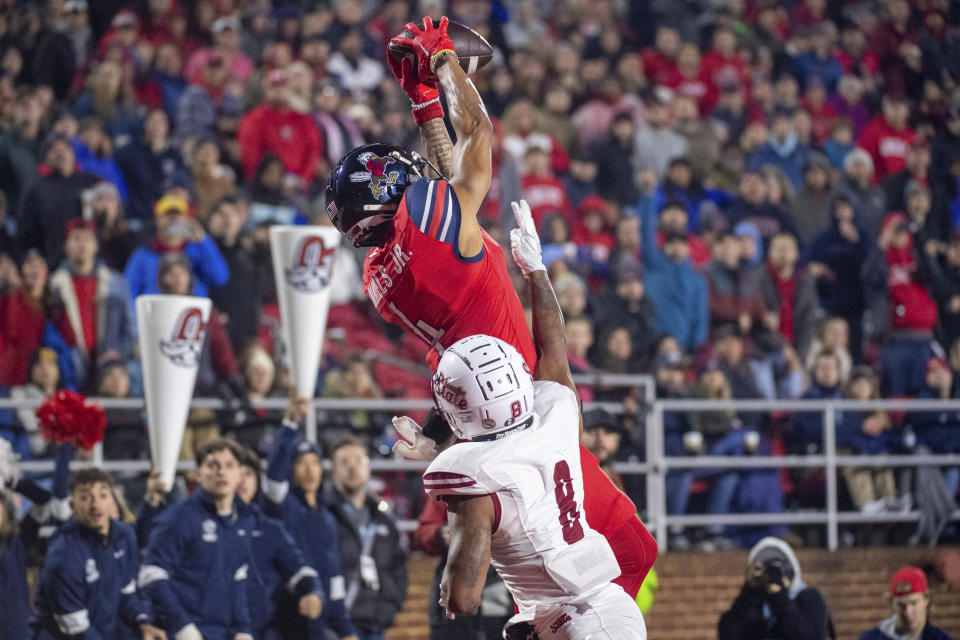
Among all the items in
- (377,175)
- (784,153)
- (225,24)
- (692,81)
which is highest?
(225,24)

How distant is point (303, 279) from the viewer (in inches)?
316

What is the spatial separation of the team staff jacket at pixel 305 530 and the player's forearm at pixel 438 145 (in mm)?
3237

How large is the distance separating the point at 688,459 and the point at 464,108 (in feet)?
18.6

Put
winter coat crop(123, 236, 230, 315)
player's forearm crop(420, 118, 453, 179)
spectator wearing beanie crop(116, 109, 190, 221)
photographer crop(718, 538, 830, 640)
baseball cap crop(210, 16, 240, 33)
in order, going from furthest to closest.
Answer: baseball cap crop(210, 16, 240, 33), spectator wearing beanie crop(116, 109, 190, 221), winter coat crop(123, 236, 230, 315), photographer crop(718, 538, 830, 640), player's forearm crop(420, 118, 453, 179)

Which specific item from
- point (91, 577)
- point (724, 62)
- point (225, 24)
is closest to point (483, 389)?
point (91, 577)

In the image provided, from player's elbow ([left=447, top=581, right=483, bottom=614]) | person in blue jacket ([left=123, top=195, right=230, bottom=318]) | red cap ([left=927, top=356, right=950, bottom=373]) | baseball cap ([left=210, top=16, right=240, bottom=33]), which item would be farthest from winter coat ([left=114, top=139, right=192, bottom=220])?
player's elbow ([left=447, top=581, right=483, bottom=614])

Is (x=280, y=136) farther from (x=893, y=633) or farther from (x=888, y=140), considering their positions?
(x=888, y=140)

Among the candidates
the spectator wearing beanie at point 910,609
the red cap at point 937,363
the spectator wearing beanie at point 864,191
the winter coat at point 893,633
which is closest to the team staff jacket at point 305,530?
the winter coat at point 893,633

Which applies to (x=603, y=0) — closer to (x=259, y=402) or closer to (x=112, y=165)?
(x=112, y=165)

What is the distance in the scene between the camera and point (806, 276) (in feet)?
40.7

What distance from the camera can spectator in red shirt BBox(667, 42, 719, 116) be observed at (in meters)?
14.9

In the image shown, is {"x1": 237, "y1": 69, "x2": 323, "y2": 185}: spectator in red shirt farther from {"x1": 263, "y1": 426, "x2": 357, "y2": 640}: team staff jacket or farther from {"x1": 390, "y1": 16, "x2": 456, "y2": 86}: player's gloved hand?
{"x1": 390, "y1": 16, "x2": 456, "y2": 86}: player's gloved hand

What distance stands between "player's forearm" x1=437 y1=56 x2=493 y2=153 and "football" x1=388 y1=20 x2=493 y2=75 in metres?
0.22

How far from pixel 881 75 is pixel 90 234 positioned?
10.3m
